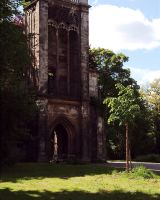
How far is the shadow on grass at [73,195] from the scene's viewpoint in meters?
14.5

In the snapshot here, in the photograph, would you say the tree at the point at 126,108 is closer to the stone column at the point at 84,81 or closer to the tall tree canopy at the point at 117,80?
the stone column at the point at 84,81

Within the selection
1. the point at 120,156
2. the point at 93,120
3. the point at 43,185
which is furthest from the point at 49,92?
the point at 120,156

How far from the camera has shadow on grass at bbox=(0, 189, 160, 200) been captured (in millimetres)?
14453

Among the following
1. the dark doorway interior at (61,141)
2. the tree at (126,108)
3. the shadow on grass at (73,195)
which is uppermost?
the tree at (126,108)

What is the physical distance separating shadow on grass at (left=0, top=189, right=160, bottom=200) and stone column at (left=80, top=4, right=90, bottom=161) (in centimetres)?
2184

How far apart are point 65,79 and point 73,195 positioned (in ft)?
81.8

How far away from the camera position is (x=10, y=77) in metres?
16.8

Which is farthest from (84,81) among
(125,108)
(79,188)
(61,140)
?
(79,188)

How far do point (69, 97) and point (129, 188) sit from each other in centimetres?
2161

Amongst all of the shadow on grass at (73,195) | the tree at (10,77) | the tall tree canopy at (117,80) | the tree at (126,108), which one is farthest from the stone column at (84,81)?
the shadow on grass at (73,195)

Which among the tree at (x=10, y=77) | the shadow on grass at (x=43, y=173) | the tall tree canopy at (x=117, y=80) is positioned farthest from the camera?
the tall tree canopy at (x=117, y=80)

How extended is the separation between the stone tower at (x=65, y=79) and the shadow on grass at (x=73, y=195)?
64.7ft

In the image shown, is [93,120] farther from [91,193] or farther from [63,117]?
[91,193]

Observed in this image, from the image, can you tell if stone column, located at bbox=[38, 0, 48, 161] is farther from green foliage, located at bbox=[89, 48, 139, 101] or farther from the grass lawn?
green foliage, located at bbox=[89, 48, 139, 101]
